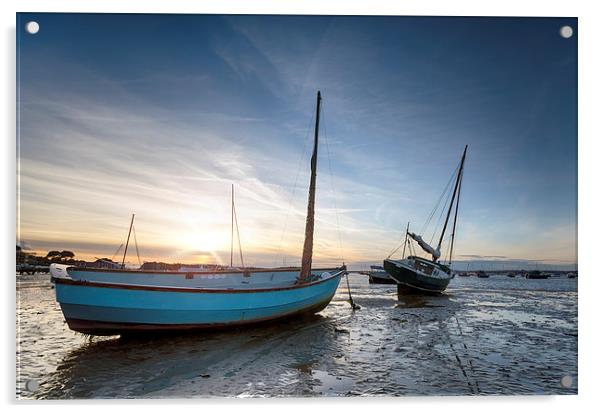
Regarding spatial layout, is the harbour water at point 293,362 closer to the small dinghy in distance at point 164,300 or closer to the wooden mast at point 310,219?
the small dinghy in distance at point 164,300

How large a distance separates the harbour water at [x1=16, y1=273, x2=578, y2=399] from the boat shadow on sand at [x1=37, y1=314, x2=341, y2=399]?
0.04ft

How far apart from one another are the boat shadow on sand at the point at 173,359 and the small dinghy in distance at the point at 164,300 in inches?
9.4

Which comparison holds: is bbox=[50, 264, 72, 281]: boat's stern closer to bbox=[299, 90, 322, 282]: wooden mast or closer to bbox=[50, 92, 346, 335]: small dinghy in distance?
bbox=[50, 92, 346, 335]: small dinghy in distance

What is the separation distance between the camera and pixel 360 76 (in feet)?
15.7

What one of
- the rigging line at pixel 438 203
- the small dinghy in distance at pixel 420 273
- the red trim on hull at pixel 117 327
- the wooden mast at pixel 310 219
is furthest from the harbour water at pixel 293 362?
the small dinghy in distance at pixel 420 273

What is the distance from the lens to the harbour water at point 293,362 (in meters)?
3.74

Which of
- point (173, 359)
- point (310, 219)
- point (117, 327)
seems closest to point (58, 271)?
point (117, 327)

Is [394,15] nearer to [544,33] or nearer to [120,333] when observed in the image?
[544,33]

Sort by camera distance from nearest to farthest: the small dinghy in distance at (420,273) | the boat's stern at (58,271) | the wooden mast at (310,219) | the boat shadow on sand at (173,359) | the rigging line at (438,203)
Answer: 1. the boat shadow on sand at (173,359)
2. the boat's stern at (58,271)
3. the wooden mast at (310,219)
4. the rigging line at (438,203)
5. the small dinghy in distance at (420,273)

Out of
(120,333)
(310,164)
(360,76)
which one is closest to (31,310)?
(120,333)

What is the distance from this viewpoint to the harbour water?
12.3 feet
